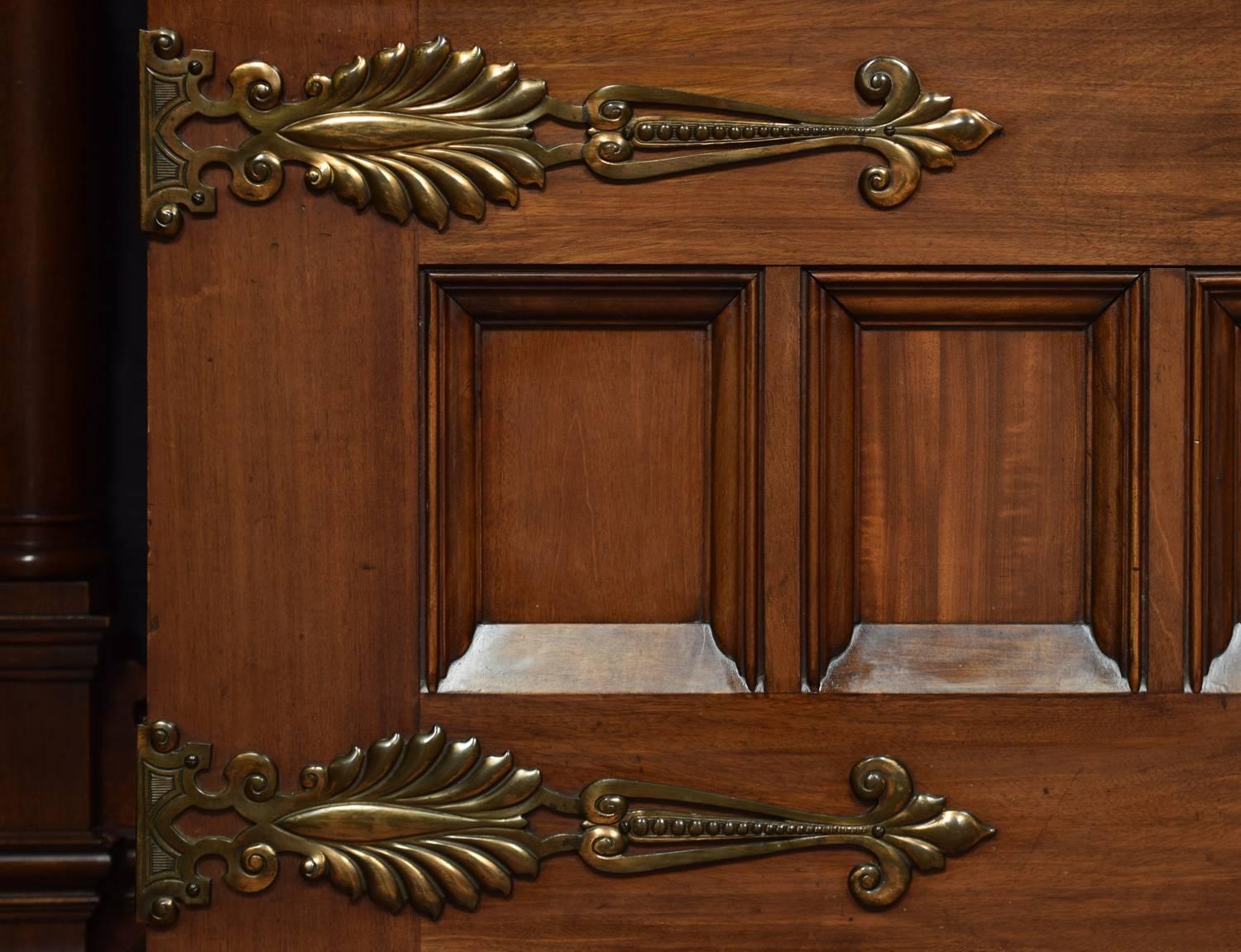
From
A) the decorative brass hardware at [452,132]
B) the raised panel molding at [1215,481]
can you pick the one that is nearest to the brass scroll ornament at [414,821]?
the raised panel molding at [1215,481]

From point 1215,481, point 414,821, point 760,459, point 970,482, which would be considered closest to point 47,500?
point 414,821

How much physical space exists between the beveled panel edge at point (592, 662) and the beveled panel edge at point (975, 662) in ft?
0.22

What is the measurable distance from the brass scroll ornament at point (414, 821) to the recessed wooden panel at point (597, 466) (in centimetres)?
6

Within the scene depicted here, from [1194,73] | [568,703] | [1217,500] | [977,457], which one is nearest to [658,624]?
[568,703]

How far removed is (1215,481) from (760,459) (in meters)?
0.25

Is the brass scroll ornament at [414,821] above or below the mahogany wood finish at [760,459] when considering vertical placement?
below

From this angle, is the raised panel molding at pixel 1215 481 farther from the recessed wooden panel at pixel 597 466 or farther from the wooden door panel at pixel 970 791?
the recessed wooden panel at pixel 597 466

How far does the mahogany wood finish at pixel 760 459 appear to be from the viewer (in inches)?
24.1

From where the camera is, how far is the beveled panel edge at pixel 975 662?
622 millimetres

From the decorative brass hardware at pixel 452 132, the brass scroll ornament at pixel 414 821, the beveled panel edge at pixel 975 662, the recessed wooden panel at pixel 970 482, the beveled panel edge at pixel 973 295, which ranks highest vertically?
the decorative brass hardware at pixel 452 132

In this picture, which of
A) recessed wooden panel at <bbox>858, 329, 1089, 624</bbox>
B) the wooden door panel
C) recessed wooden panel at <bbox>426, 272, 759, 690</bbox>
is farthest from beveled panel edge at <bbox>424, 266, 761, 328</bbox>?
the wooden door panel

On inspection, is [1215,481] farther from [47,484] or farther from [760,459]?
[47,484]

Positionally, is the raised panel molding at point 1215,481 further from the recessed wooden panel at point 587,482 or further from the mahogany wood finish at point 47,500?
the mahogany wood finish at point 47,500

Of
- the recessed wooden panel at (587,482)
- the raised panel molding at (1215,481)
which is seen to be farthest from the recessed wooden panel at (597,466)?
the raised panel molding at (1215,481)
